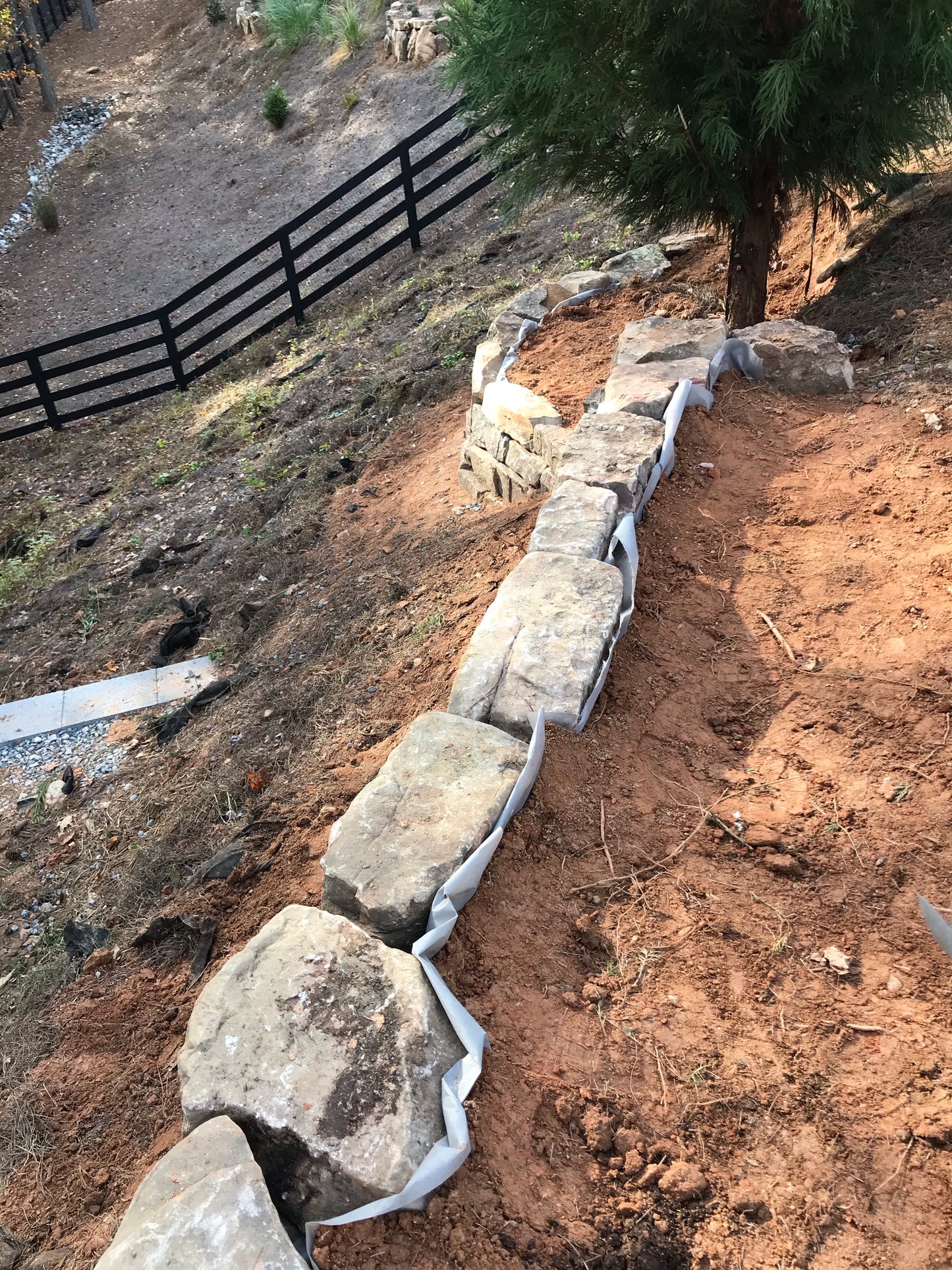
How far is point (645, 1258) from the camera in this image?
1.85m

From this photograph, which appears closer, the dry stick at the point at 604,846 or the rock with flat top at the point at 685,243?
the dry stick at the point at 604,846

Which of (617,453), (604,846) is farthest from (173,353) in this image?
(604,846)

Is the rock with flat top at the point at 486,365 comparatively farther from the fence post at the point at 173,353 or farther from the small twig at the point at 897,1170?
the fence post at the point at 173,353

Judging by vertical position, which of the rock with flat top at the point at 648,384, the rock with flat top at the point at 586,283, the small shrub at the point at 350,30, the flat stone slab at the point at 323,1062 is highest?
the small shrub at the point at 350,30

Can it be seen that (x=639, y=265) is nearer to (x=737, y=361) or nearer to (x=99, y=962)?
(x=737, y=361)

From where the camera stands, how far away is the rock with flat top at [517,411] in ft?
16.8

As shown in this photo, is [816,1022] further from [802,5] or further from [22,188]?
[22,188]

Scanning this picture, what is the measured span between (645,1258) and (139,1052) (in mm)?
1750

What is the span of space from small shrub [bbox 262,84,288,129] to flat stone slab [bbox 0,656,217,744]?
46.9 feet

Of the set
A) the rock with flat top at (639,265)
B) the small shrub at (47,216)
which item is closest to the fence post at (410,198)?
the rock with flat top at (639,265)

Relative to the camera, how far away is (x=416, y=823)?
103 inches

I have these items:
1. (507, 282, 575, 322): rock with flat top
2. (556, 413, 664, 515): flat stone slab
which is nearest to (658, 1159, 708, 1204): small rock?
(556, 413, 664, 515): flat stone slab

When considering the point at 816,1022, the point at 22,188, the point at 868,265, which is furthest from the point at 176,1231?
the point at 22,188

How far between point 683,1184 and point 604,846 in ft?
3.22
